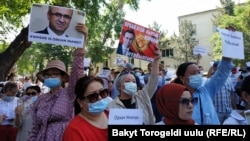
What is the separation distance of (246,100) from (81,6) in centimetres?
1134

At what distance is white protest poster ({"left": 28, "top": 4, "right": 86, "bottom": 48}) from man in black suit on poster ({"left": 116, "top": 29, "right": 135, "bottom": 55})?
53.3 inches

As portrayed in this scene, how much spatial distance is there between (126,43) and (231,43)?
194 cm

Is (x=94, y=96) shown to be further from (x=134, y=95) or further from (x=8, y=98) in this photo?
(x=8, y=98)

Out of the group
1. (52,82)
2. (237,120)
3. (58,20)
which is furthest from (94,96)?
(58,20)

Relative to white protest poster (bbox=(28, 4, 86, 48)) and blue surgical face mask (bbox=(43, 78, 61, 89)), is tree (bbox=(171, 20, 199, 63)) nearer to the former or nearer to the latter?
white protest poster (bbox=(28, 4, 86, 48))

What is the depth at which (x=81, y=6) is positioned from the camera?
45.8ft

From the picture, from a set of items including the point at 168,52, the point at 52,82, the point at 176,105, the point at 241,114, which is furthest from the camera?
the point at 168,52

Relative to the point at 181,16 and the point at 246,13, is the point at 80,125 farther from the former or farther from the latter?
the point at 181,16

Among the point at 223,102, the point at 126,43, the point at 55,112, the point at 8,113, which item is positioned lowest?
the point at 8,113

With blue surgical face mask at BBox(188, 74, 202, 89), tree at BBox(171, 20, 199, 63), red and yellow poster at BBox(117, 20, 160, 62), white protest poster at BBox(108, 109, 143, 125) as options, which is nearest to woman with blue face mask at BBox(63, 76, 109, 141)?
white protest poster at BBox(108, 109, 143, 125)

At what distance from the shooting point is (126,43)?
18.4ft

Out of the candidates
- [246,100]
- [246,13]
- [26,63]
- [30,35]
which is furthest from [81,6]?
[26,63]

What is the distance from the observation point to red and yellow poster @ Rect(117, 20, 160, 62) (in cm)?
550

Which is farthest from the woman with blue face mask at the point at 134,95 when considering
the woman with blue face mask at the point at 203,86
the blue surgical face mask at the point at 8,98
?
the blue surgical face mask at the point at 8,98
